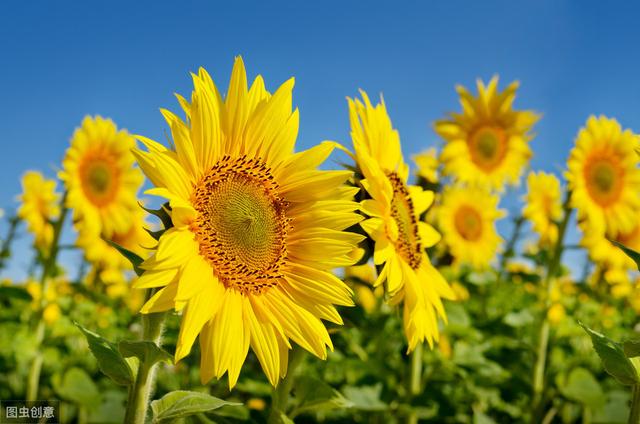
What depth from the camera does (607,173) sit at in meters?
5.25

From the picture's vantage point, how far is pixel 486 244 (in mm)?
6062

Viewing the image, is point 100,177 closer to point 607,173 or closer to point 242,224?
point 242,224

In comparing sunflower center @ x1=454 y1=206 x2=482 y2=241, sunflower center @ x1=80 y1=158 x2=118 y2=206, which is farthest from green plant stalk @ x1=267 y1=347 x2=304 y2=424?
sunflower center @ x1=454 y1=206 x2=482 y2=241

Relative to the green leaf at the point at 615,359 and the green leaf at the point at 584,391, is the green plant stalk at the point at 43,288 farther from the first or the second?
the green leaf at the point at 615,359

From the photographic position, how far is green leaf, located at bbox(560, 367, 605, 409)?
4.49 metres

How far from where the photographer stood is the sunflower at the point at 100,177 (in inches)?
194

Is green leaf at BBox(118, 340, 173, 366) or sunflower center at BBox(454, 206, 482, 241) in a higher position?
sunflower center at BBox(454, 206, 482, 241)

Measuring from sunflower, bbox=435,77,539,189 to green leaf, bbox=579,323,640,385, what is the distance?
418 centimetres

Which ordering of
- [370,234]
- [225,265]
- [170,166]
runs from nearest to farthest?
1. [170,166]
2. [225,265]
3. [370,234]

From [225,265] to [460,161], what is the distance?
4.38 meters

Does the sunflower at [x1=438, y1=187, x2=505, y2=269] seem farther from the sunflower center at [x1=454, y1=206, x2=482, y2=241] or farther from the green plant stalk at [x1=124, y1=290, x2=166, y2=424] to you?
the green plant stalk at [x1=124, y1=290, x2=166, y2=424]

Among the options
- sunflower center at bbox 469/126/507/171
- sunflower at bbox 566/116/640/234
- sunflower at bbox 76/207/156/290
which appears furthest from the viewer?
sunflower center at bbox 469/126/507/171

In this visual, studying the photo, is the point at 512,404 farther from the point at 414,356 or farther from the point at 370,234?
the point at 370,234

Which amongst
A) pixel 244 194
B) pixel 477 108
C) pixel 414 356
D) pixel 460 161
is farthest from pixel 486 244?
pixel 244 194
